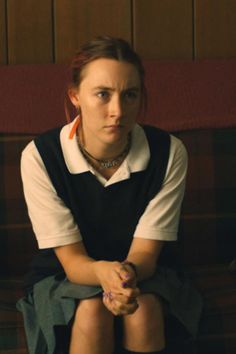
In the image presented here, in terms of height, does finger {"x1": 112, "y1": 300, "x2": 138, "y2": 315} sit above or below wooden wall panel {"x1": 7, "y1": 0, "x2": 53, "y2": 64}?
below

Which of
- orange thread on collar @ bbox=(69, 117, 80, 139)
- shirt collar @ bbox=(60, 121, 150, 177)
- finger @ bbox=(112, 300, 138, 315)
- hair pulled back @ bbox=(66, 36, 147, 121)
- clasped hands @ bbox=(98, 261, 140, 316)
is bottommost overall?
finger @ bbox=(112, 300, 138, 315)

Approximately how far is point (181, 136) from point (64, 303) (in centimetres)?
68

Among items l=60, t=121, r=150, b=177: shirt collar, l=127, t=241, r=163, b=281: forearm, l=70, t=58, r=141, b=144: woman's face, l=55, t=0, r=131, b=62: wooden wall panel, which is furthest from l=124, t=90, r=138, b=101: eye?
l=55, t=0, r=131, b=62: wooden wall panel

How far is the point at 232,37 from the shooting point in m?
2.22

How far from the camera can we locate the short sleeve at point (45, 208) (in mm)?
1488

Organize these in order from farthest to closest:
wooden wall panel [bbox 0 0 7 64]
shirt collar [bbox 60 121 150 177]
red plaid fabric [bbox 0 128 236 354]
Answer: wooden wall panel [bbox 0 0 7 64] → red plaid fabric [bbox 0 128 236 354] → shirt collar [bbox 60 121 150 177]

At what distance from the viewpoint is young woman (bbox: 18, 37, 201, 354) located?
137cm

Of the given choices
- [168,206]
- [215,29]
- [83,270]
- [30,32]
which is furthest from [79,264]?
[215,29]

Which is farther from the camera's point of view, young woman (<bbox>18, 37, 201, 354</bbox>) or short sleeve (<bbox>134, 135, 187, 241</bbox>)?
short sleeve (<bbox>134, 135, 187, 241</bbox>)

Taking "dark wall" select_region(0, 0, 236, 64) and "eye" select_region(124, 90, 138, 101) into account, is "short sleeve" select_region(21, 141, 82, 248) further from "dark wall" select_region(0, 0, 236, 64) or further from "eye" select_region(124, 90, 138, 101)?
"dark wall" select_region(0, 0, 236, 64)

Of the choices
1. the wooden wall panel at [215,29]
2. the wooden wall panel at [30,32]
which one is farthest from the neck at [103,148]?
the wooden wall panel at [215,29]

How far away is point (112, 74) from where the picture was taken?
1452 mm

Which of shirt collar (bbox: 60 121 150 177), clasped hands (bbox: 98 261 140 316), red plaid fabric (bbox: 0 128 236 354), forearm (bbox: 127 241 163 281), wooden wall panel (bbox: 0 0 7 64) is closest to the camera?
clasped hands (bbox: 98 261 140 316)

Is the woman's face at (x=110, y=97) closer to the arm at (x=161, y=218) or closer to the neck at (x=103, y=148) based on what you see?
the neck at (x=103, y=148)
